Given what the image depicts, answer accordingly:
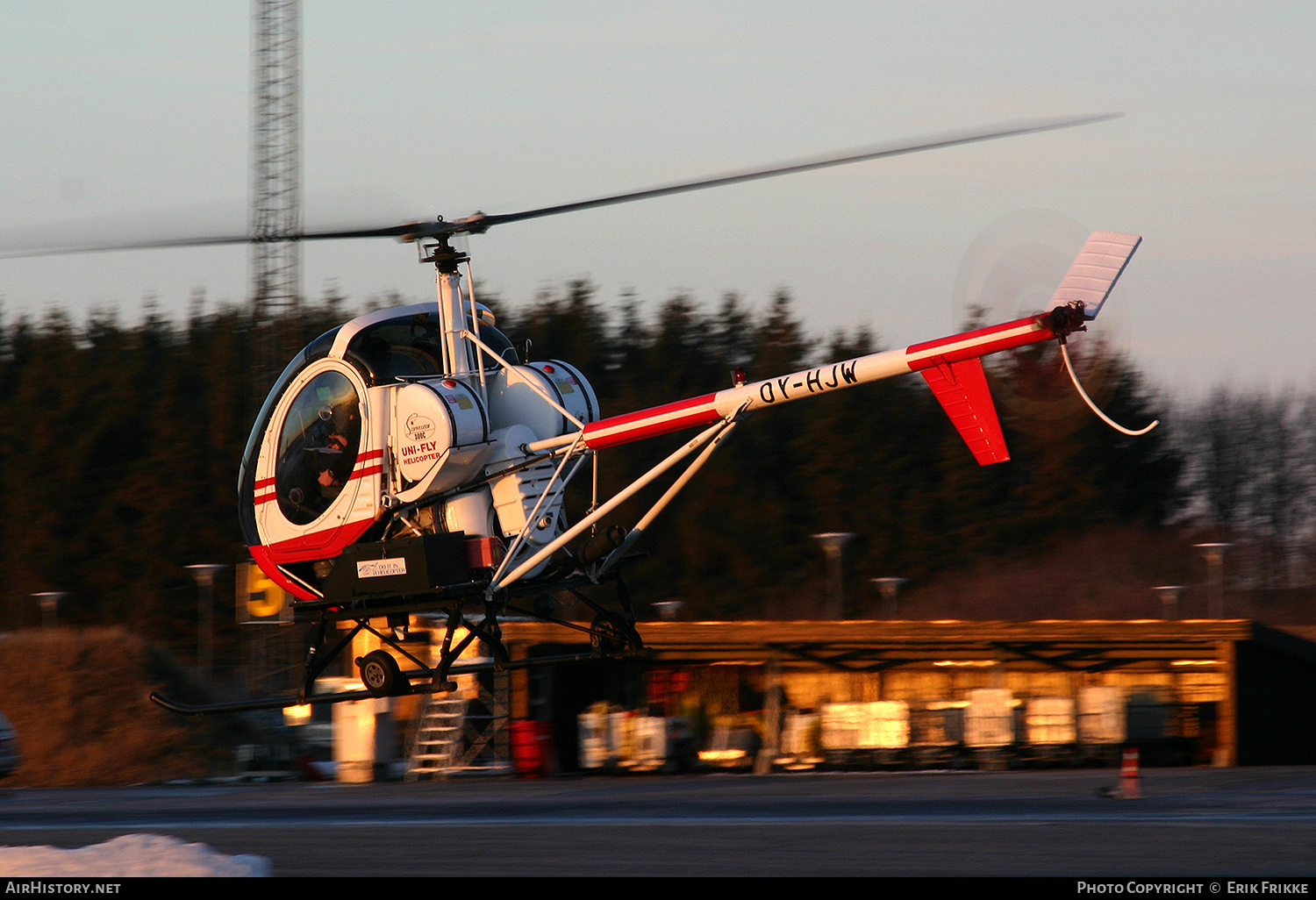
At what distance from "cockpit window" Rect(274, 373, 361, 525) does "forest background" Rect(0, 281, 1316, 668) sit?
34481mm

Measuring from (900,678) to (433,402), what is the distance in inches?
816

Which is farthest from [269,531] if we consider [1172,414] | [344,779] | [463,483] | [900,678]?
[1172,414]

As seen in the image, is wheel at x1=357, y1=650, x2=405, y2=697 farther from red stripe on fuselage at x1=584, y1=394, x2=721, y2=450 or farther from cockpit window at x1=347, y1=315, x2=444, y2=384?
red stripe on fuselage at x1=584, y1=394, x2=721, y2=450

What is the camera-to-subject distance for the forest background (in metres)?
50.2

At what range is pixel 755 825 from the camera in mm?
18016

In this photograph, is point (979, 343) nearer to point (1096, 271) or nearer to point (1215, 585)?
point (1096, 271)

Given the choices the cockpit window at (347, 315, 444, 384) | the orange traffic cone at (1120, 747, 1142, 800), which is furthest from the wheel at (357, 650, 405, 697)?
the orange traffic cone at (1120, 747, 1142, 800)

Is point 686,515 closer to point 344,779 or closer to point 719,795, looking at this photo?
point 344,779

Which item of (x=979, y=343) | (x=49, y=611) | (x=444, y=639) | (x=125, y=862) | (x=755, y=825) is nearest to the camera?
(x=125, y=862)

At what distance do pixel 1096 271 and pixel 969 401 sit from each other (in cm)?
148

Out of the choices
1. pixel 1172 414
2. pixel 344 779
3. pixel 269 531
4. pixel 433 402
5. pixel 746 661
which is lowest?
pixel 344 779

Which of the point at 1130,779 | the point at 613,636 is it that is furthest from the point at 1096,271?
the point at 1130,779

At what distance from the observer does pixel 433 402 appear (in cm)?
1386

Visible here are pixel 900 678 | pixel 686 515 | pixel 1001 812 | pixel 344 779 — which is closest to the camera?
pixel 1001 812
